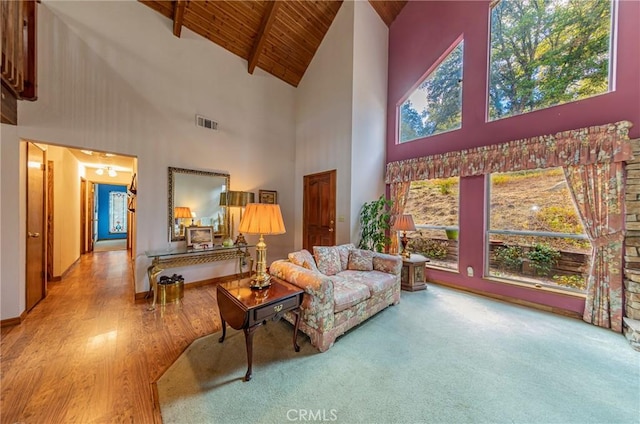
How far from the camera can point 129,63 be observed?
129 inches

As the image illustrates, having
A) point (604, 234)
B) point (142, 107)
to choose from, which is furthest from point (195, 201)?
point (604, 234)

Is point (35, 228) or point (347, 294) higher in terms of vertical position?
point (35, 228)

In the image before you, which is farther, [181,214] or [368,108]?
[368,108]

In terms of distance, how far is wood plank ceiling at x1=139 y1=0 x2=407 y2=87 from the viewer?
3674 millimetres

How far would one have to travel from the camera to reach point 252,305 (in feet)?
5.89

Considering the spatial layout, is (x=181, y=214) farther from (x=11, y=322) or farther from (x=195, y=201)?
(x=11, y=322)

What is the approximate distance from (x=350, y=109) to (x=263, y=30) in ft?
6.94

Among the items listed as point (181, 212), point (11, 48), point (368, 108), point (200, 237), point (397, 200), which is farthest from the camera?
point (397, 200)

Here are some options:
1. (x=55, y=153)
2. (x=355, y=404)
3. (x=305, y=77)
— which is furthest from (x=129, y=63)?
(x=355, y=404)

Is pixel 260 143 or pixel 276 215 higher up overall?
pixel 260 143

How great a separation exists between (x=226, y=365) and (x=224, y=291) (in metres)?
0.61

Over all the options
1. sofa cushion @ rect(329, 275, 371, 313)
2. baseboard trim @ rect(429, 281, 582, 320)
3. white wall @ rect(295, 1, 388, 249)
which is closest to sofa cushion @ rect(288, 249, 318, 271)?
sofa cushion @ rect(329, 275, 371, 313)

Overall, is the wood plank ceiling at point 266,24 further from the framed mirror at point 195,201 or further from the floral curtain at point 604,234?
the floral curtain at point 604,234

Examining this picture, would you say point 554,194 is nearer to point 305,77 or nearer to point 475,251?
point 475,251
